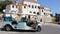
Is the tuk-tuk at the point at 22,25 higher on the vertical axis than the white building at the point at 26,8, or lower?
lower

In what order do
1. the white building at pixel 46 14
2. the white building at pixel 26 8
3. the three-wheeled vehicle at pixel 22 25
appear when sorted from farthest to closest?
the white building at pixel 26 8
the white building at pixel 46 14
the three-wheeled vehicle at pixel 22 25

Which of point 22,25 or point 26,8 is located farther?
point 26,8

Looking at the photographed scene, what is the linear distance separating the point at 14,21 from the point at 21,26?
0.98 m

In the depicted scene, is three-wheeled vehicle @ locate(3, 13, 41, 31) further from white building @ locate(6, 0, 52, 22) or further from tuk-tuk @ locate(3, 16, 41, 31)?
white building @ locate(6, 0, 52, 22)

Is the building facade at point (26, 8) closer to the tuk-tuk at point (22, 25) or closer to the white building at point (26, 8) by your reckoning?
the white building at point (26, 8)

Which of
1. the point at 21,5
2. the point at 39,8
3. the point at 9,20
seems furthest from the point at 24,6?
the point at 9,20

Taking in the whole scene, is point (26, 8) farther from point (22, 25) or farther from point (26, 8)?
point (22, 25)

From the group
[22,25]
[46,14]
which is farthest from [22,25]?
[46,14]

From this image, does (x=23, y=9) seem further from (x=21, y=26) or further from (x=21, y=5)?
(x=21, y=26)

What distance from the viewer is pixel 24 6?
271 ft

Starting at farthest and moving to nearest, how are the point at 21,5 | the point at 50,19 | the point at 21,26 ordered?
the point at 21,5 < the point at 50,19 < the point at 21,26

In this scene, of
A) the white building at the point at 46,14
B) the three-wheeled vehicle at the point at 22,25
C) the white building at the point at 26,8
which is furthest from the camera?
the white building at the point at 26,8

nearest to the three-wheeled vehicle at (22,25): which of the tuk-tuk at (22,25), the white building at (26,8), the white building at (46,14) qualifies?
the tuk-tuk at (22,25)

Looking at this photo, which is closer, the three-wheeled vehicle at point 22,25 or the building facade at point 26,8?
the three-wheeled vehicle at point 22,25
